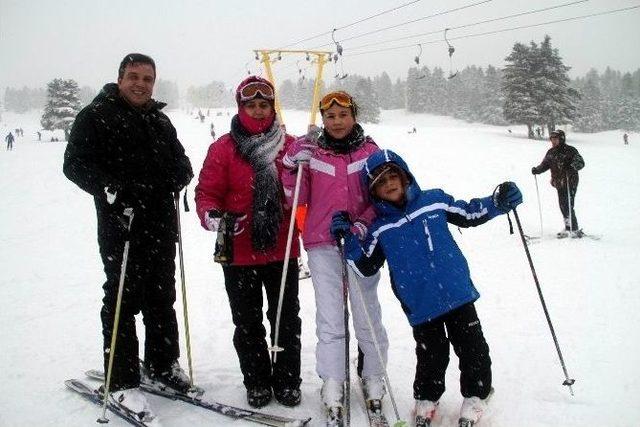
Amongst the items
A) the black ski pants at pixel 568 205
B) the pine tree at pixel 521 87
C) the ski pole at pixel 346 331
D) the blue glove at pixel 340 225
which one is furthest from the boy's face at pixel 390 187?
the pine tree at pixel 521 87

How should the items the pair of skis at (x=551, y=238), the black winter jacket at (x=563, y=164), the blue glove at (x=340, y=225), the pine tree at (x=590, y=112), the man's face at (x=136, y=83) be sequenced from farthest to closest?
the pine tree at (x=590, y=112) < the black winter jacket at (x=563, y=164) < the pair of skis at (x=551, y=238) < the man's face at (x=136, y=83) < the blue glove at (x=340, y=225)

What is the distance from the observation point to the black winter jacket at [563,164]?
9539mm

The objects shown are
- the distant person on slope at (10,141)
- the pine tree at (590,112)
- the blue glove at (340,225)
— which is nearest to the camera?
the blue glove at (340,225)

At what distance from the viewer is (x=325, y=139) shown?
10.8 feet

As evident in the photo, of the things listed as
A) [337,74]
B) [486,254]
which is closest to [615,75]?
[337,74]

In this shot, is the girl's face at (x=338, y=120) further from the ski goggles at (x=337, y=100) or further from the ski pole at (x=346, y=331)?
the ski pole at (x=346, y=331)

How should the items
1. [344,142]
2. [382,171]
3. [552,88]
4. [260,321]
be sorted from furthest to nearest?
[552,88] < [260,321] < [344,142] < [382,171]

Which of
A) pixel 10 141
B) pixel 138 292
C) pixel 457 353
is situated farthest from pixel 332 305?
pixel 10 141

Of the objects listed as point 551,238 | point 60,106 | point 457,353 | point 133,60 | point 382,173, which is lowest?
point 551,238

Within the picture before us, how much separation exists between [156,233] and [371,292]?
69.7 inches

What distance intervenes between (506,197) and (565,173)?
307 inches

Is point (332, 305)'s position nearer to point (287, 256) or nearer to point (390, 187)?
point (287, 256)

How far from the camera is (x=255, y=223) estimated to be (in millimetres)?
3379

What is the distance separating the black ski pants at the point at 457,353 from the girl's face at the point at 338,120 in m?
1.53
